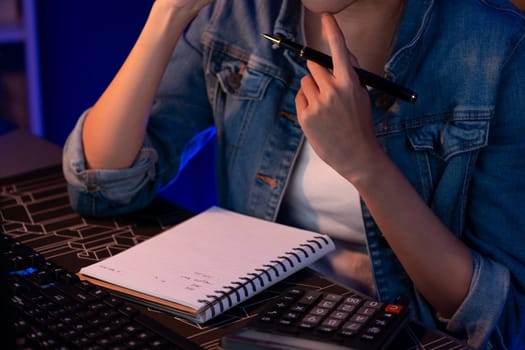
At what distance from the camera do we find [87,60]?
224cm

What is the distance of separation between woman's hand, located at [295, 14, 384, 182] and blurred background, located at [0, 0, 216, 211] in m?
0.97

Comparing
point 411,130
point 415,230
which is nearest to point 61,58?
point 411,130

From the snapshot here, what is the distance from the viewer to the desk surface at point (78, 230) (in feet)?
2.77

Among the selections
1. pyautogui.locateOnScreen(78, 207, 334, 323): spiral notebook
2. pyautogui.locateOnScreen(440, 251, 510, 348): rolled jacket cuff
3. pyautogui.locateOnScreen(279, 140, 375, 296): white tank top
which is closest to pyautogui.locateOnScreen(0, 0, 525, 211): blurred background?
pyautogui.locateOnScreen(279, 140, 375, 296): white tank top

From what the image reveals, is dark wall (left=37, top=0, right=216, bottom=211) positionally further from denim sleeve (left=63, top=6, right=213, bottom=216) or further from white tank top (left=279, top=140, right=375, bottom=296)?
white tank top (left=279, top=140, right=375, bottom=296)

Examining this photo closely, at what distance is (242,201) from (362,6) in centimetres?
36

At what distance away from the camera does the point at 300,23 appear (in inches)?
48.7

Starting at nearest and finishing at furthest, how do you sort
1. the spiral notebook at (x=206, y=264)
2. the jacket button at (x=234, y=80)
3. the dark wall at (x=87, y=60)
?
the spiral notebook at (x=206, y=264) → the jacket button at (x=234, y=80) → the dark wall at (x=87, y=60)

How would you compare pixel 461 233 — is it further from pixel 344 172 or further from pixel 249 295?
pixel 249 295

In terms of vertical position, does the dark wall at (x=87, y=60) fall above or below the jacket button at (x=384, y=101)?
below

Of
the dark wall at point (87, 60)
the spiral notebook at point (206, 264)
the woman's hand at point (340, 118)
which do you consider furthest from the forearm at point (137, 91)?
the dark wall at point (87, 60)

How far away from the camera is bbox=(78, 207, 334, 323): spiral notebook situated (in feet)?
2.89

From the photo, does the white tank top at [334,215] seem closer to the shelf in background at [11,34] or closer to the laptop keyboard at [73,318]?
the laptop keyboard at [73,318]

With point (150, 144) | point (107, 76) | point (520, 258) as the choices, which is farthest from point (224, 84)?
point (107, 76)
